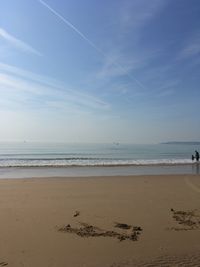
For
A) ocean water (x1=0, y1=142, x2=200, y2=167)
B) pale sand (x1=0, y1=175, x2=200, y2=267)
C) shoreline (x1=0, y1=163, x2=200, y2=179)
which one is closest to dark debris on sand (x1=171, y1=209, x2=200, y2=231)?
pale sand (x1=0, y1=175, x2=200, y2=267)

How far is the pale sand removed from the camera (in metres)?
5.92

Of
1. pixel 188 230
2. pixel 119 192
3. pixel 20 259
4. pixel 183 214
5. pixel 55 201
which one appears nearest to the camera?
pixel 20 259

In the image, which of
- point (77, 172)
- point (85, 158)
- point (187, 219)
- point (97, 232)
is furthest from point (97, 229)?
point (85, 158)

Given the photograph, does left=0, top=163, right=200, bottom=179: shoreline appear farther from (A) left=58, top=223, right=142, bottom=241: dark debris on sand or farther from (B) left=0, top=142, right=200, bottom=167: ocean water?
(A) left=58, top=223, right=142, bottom=241: dark debris on sand

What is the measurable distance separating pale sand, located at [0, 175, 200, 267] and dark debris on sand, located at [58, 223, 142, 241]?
11 cm

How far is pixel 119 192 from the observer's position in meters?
13.3

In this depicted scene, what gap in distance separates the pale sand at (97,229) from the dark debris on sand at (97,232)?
108 millimetres

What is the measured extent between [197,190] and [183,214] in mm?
5160

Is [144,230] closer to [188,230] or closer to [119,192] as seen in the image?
[188,230]

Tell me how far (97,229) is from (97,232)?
0.26m

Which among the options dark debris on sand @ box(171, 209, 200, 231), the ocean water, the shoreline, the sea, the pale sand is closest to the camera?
the pale sand

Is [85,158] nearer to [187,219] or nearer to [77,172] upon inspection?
[77,172]

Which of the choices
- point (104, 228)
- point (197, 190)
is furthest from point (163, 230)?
point (197, 190)

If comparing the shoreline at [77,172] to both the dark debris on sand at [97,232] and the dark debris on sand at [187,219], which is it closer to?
the dark debris on sand at [187,219]
